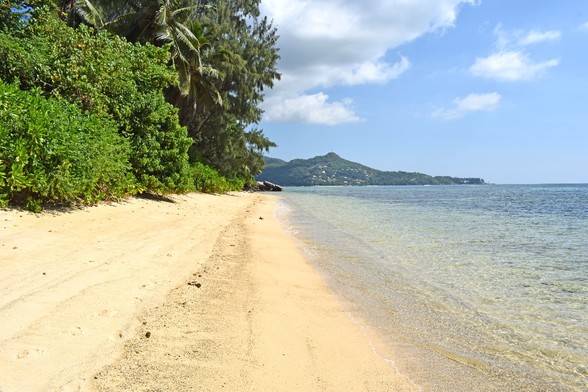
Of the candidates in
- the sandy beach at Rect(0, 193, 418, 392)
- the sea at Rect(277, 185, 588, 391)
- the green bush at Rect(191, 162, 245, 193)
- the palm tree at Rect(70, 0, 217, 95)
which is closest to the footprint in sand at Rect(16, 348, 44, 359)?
the sandy beach at Rect(0, 193, 418, 392)

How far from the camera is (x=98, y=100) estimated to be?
12352 mm

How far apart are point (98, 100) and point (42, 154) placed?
208 inches

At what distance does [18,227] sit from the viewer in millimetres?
6617

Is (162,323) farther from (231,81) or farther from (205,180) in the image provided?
(231,81)

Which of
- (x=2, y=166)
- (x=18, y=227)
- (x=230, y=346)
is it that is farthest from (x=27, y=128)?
(x=230, y=346)

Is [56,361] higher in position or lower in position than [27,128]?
lower

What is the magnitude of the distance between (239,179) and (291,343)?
38.7 meters

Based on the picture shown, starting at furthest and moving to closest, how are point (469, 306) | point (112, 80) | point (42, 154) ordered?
1. point (112, 80)
2. point (42, 154)
3. point (469, 306)

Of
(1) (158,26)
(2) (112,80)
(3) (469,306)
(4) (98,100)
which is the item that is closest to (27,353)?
(3) (469,306)

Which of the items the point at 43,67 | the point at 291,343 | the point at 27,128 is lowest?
the point at 291,343

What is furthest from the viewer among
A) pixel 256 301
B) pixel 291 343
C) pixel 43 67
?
pixel 43 67

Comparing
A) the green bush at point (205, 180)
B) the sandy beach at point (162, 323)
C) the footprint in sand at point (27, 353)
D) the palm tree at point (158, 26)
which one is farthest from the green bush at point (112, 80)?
the footprint in sand at point (27, 353)

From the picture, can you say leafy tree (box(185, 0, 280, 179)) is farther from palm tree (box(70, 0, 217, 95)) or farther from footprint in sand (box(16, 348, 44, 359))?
footprint in sand (box(16, 348, 44, 359))

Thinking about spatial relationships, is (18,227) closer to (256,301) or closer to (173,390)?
(256,301)
